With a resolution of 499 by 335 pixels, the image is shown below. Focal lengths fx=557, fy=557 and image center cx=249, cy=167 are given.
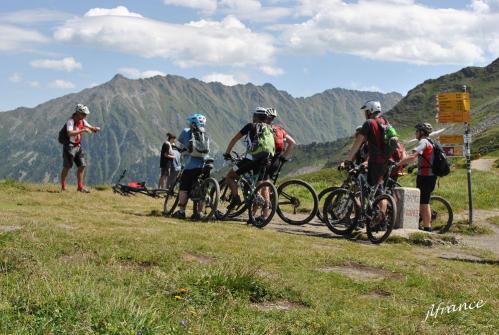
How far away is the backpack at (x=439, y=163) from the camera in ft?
48.5

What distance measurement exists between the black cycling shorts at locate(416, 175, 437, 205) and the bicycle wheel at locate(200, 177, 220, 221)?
552 cm

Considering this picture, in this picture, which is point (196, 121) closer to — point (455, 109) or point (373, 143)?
point (373, 143)

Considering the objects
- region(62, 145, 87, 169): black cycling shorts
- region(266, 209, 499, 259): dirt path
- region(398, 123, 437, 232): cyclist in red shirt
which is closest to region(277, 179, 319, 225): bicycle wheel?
region(266, 209, 499, 259): dirt path

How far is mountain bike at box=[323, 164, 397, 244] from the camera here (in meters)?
12.8

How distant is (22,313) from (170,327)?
134 cm

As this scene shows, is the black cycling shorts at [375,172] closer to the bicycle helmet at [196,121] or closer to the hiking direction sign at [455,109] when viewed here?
the bicycle helmet at [196,121]

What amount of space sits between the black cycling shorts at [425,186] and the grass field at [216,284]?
395 centimetres

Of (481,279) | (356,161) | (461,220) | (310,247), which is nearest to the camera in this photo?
(481,279)

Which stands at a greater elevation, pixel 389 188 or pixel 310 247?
pixel 389 188

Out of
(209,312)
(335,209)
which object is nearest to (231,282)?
(209,312)

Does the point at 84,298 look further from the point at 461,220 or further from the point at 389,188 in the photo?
the point at 461,220

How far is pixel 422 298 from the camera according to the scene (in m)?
7.26

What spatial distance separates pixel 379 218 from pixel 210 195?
4.38 metres

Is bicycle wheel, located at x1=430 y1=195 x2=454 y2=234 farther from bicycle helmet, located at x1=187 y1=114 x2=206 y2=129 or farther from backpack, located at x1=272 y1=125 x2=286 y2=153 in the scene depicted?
bicycle helmet, located at x1=187 y1=114 x2=206 y2=129
